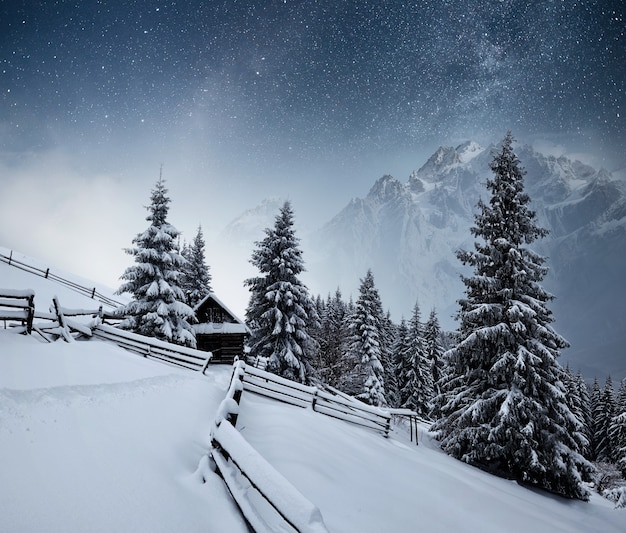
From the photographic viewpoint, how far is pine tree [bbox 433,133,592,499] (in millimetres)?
11984

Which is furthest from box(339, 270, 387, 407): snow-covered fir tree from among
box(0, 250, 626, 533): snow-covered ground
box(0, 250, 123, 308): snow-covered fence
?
box(0, 250, 123, 308): snow-covered fence

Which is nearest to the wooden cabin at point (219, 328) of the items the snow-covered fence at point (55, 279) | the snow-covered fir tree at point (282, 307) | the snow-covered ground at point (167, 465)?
the snow-covered fir tree at point (282, 307)

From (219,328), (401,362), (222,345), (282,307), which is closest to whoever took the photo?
(282,307)

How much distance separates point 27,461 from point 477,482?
10.7m

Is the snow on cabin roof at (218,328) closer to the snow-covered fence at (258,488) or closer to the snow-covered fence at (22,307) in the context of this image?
the snow-covered fence at (22,307)

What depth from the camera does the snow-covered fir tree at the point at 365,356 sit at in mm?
25234

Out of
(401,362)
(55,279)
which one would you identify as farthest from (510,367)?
(55,279)

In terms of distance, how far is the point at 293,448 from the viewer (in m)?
6.83

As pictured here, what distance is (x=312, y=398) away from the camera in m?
11.7

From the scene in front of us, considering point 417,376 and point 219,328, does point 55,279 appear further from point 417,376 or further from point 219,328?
point 417,376

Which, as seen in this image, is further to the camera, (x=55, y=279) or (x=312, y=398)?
(x=55, y=279)

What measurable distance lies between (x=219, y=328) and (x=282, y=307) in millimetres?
6004

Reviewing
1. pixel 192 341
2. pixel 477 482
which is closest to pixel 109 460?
pixel 477 482

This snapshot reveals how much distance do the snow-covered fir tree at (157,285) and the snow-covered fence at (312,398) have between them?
8.69 m
